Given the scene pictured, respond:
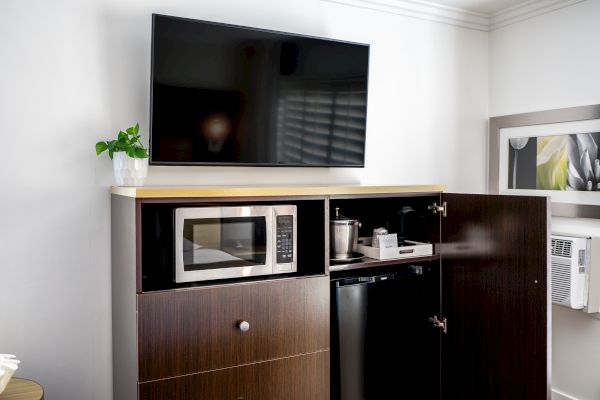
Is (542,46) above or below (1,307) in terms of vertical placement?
above

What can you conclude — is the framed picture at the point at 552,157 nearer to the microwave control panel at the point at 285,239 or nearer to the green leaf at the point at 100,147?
the microwave control panel at the point at 285,239

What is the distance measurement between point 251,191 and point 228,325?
1.67ft

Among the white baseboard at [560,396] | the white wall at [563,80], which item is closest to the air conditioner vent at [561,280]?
the white wall at [563,80]

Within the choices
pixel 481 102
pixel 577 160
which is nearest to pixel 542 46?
pixel 481 102

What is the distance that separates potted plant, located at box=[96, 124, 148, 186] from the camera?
194cm

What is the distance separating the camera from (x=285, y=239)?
6.69 ft

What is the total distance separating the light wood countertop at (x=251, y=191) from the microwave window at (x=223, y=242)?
0.40 feet

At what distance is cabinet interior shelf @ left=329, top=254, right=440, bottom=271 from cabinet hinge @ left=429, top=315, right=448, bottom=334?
288 millimetres

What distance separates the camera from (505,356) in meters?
2.11

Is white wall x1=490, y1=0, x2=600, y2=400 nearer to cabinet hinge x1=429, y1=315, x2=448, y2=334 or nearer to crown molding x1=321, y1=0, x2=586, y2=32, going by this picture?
crown molding x1=321, y1=0, x2=586, y2=32

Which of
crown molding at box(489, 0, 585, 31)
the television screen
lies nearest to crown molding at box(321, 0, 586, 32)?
crown molding at box(489, 0, 585, 31)

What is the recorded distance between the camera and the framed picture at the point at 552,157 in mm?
2566

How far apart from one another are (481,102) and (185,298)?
2301mm

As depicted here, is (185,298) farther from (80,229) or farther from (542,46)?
(542,46)
